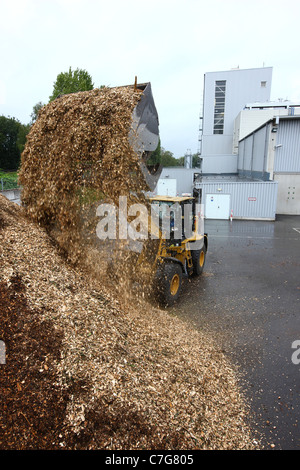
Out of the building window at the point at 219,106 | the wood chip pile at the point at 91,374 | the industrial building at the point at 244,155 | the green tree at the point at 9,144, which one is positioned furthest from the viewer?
the green tree at the point at 9,144

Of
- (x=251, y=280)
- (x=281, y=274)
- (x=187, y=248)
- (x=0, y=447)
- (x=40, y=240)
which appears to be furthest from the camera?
(x=281, y=274)

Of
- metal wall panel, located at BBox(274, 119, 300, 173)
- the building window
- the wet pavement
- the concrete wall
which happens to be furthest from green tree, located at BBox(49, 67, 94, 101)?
the building window

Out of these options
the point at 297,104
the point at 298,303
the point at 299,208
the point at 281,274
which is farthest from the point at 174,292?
the point at 297,104

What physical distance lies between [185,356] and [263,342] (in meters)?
1.67

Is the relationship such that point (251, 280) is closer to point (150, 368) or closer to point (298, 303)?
point (298, 303)

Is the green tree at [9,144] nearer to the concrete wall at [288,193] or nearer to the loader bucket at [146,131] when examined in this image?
the concrete wall at [288,193]

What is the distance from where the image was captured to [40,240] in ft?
15.0

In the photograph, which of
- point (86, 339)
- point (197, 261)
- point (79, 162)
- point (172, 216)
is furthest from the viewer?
point (197, 261)

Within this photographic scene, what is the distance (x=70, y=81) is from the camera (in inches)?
634

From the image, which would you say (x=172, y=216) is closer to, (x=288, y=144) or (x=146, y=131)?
(x=146, y=131)

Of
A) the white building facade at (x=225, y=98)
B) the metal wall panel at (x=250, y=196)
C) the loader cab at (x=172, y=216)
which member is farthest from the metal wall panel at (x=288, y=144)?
the loader cab at (x=172, y=216)

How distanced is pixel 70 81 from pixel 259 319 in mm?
15730

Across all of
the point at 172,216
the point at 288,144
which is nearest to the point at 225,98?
the point at 288,144

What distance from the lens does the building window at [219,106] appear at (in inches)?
1378
